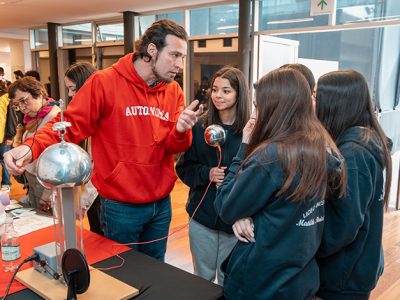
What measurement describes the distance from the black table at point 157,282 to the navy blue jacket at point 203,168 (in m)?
0.59

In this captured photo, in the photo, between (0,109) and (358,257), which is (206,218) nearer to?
(358,257)

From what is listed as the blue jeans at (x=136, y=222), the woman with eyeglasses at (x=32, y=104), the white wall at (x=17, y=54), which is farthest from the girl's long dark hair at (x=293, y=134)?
the white wall at (x=17, y=54)

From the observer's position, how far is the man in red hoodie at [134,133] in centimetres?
167

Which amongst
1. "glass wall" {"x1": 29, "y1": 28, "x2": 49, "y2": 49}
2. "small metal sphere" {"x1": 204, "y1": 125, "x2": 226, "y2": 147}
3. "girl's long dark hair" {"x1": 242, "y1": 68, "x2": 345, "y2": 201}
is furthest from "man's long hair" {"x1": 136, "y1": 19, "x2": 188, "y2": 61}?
"glass wall" {"x1": 29, "y1": 28, "x2": 49, "y2": 49}

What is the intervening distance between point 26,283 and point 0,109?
3.93m

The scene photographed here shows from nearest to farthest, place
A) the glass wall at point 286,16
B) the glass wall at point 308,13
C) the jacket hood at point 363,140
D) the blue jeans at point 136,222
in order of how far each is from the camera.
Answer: the jacket hood at point 363,140, the blue jeans at point 136,222, the glass wall at point 308,13, the glass wall at point 286,16

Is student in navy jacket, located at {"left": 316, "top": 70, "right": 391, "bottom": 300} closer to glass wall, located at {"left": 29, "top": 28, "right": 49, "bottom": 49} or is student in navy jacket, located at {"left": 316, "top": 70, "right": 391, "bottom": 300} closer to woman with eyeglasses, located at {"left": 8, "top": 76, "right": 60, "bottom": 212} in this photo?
woman with eyeglasses, located at {"left": 8, "top": 76, "right": 60, "bottom": 212}

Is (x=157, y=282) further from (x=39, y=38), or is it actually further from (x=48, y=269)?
(x=39, y=38)

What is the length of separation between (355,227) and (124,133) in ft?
3.43

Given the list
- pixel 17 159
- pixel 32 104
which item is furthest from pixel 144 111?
pixel 32 104

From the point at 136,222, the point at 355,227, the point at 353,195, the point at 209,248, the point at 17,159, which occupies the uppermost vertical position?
the point at 17,159

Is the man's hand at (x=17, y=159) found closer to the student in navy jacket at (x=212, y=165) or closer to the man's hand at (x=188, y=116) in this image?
the man's hand at (x=188, y=116)

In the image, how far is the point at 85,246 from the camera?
1.46 metres

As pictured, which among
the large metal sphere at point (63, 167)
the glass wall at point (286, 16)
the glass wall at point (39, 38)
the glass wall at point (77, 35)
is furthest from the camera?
the glass wall at point (39, 38)
